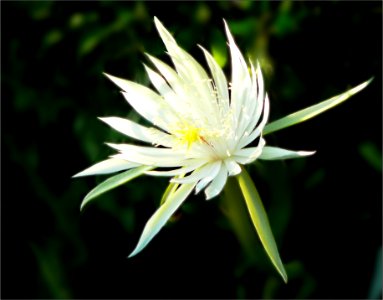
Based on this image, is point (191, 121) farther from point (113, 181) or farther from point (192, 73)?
point (113, 181)

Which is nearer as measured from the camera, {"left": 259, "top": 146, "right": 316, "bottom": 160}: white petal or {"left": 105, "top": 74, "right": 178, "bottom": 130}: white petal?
{"left": 259, "top": 146, "right": 316, "bottom": 160}: white petal

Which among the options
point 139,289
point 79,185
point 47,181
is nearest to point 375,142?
point 139,289

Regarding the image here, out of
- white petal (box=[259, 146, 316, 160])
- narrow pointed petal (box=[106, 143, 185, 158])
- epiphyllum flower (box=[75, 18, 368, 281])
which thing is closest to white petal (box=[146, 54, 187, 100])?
epiphyllum flower (box=[75, 18, 368, 281])

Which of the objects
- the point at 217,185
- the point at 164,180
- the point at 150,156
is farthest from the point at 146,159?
the point at 164,180

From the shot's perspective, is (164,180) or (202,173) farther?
(164,180)

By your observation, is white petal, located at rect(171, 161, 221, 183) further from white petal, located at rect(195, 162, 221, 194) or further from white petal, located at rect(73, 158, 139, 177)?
white petal, located at rect(73, 158, 139, 177)
